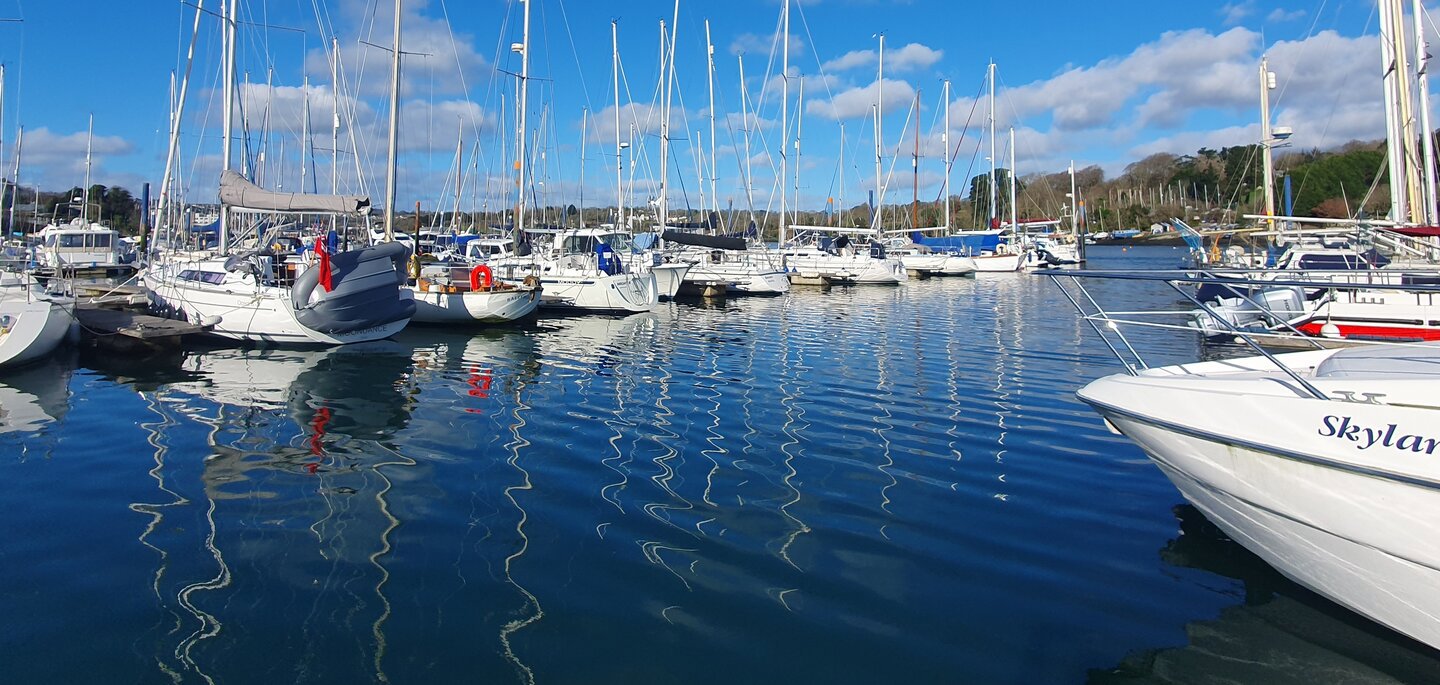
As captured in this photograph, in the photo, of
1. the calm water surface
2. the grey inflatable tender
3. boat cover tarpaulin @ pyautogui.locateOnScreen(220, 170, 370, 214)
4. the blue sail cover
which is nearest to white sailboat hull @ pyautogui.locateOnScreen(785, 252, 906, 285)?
the blue sail cover

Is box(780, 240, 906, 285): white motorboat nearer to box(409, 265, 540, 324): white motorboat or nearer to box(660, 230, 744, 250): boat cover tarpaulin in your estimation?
box(660, 230, 744, 250): boat cover tarpaulin

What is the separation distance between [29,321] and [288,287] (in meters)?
5.11

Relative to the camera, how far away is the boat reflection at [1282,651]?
5062mm

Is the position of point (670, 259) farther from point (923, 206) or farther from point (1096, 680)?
point (923, 206)

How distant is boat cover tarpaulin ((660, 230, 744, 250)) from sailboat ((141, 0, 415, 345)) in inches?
632

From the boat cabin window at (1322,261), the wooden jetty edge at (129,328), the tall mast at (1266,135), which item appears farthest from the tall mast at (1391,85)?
the wooden jetty edge at (129,328)

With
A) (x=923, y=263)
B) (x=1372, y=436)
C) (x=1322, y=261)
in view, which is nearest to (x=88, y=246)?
(x=923, y=263)

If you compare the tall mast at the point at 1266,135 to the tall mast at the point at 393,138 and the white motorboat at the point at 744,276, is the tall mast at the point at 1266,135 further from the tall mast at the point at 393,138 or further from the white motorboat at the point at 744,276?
the tall mast at the point at 393,138

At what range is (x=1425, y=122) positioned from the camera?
22062 mm

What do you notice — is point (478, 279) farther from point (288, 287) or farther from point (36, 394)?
point (36, 394)

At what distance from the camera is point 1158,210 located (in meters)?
151

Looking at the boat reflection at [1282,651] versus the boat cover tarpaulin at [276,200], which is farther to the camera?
the boat cover tarpaulin at [276,200]

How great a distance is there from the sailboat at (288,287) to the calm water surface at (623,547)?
5538 millimetres

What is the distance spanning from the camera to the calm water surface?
528 centimetres
